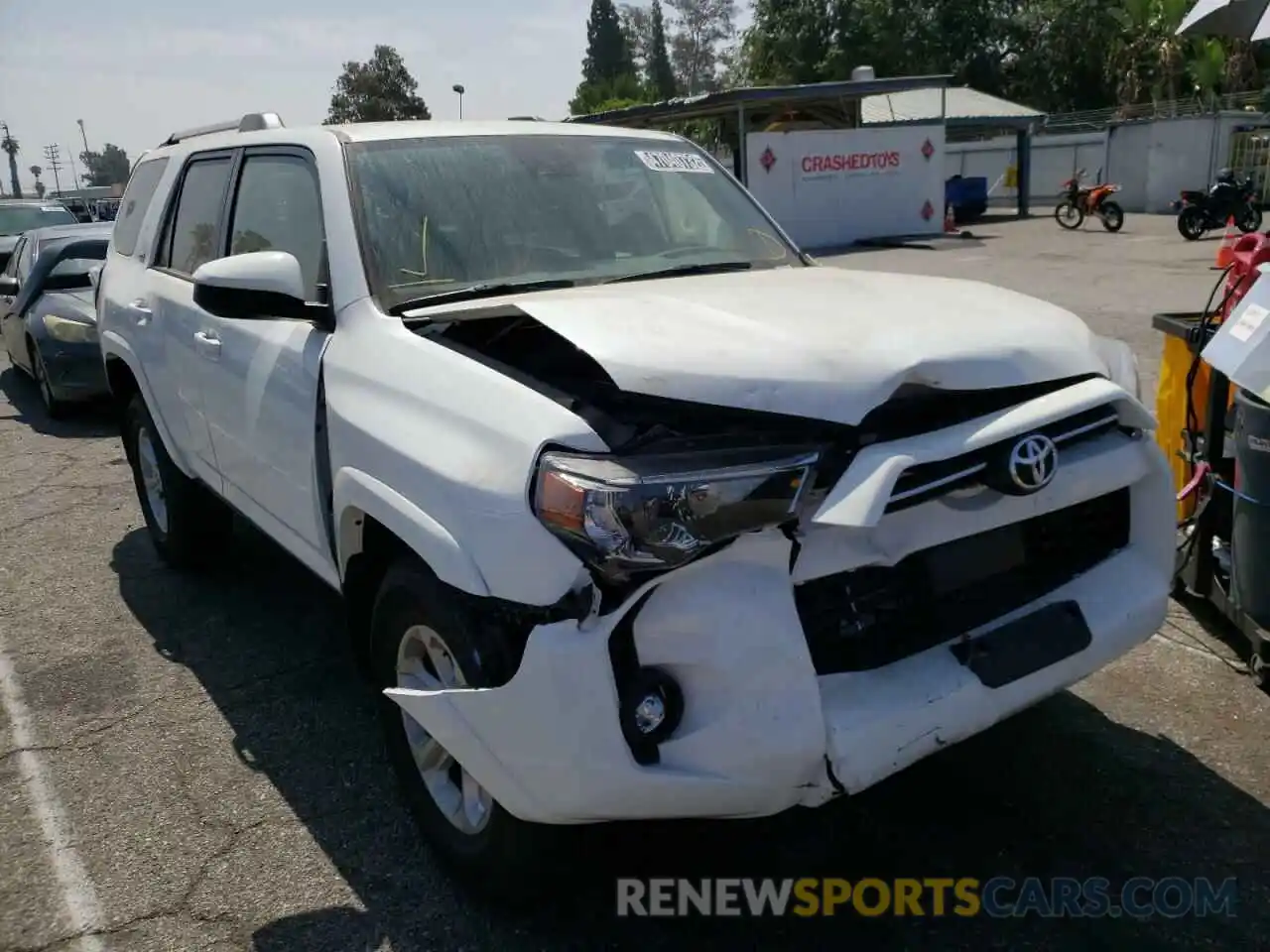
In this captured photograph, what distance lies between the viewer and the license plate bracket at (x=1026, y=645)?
100.0 inches

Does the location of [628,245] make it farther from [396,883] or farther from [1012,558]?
[396,883]

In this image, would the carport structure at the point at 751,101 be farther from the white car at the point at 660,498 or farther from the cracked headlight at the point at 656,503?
the cracked headlight at the point at 656,503

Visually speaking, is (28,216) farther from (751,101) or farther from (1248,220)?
(1248,220)

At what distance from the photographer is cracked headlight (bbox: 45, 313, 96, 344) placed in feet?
29.1

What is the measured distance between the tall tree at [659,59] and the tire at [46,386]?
83967 mm

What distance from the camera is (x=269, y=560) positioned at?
18.1 feet

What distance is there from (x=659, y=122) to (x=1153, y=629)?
26.3 m

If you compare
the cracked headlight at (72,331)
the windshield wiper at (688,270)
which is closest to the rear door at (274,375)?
the windshield wiper at (688,270)

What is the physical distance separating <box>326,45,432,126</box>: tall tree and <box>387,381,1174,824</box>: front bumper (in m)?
62.0

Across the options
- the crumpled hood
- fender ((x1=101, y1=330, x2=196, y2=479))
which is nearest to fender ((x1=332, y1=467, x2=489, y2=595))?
the crumpled hood

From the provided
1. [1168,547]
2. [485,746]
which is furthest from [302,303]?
[1168,547]

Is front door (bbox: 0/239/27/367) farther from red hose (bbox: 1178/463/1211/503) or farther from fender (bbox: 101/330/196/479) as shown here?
red hose (bbox: 1178/463/1211/503)

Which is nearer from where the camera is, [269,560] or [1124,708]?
[1124,708]

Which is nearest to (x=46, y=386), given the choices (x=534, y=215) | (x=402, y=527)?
(x=534, y=215)
